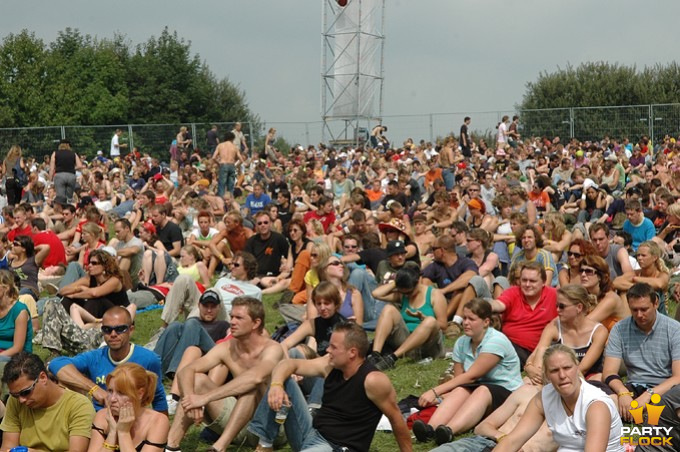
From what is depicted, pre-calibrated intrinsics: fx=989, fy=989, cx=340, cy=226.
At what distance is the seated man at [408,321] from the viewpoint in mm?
9281

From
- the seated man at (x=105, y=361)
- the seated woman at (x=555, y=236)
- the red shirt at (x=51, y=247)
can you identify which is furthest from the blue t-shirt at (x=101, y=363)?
the red shirt at (x=51, y=247)

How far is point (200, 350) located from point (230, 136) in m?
16.2

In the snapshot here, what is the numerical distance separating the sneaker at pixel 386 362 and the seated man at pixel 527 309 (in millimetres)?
1093

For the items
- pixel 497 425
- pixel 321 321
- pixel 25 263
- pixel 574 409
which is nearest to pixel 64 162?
pixel 25 263

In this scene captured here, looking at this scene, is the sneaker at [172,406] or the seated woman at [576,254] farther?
the seated woman at [576,254]

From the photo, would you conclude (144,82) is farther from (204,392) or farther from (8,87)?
(204,392)

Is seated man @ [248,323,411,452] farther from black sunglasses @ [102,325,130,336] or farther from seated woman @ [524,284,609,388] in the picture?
seated woman @ [524,284,609,388]

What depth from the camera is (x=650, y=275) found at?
9.41m

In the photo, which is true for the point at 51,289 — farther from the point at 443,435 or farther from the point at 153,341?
the point at 443,435

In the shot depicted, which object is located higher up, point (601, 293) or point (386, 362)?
point (601, 293)

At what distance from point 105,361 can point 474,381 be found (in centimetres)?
279

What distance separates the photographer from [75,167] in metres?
20.8

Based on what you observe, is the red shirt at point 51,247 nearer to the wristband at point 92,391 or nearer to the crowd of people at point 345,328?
the crowd of people at point 345,328

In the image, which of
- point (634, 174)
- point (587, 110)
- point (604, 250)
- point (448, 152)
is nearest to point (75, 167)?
point (448, 152)
